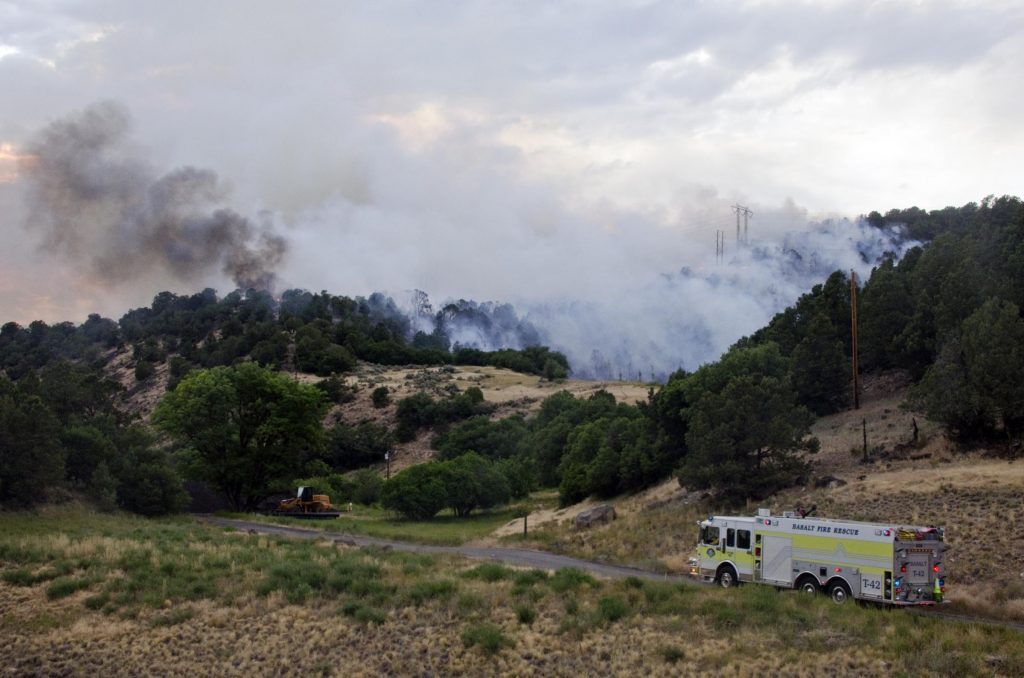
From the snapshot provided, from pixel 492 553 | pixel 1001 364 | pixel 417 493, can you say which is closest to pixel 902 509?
pixel 1001 364

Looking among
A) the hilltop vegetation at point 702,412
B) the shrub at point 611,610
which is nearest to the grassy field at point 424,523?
the hilltop vegetation at point 702,412

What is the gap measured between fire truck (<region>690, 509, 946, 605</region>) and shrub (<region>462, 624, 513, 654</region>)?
9.47 m

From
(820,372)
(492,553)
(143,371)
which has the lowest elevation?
(492,553)

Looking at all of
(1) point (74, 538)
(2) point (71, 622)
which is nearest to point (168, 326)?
(1) point (74, 538)

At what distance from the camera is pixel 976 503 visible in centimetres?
3331

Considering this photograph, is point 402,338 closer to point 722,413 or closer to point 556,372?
point 556,372

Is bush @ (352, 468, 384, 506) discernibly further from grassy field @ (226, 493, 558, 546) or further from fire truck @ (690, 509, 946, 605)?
fire truck @ (690, 509, 946, 605)

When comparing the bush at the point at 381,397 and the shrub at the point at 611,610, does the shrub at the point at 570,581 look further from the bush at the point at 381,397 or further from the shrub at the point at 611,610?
the bush at the point at 381,397

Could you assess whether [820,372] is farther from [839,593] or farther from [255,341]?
[255,341]

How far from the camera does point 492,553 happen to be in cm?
4028

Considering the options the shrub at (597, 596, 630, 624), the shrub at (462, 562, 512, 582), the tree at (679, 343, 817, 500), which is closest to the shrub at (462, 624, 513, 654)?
the shrub at (597, 596, 630, 624)

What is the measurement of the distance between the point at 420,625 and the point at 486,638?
2797 mm

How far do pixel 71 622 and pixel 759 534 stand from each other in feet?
70.3

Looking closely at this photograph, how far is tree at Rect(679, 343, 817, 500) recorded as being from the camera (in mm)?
42375
